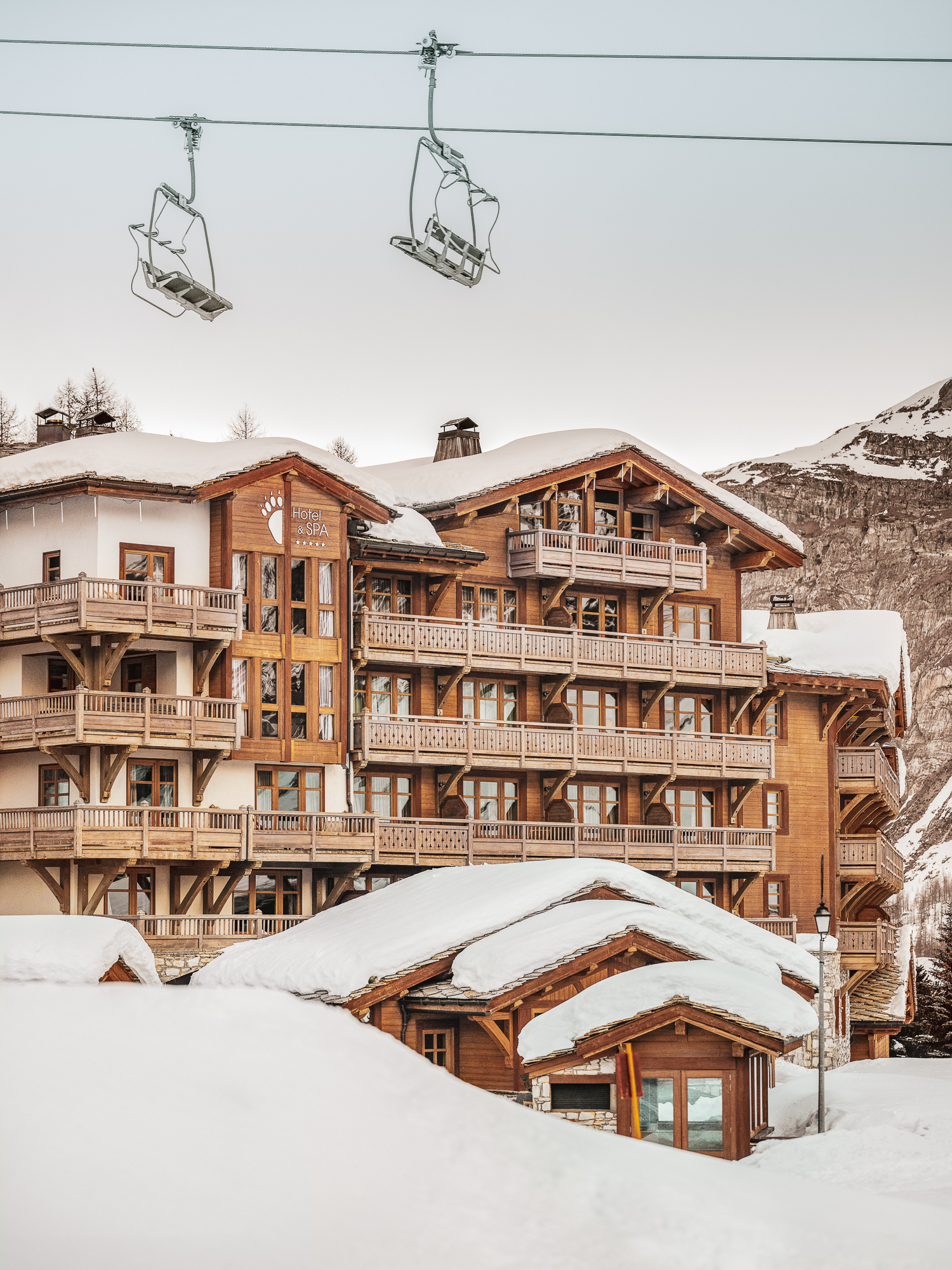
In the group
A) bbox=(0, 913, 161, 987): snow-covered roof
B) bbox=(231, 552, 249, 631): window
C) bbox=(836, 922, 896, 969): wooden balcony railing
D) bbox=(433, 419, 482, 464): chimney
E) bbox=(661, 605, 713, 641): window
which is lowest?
bbox=(836, 922, 896, 969): wooden balcony railing

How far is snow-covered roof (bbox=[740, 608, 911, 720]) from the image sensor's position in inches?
2007

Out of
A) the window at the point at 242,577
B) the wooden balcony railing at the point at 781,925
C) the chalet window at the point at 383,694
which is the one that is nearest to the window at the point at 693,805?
the wooden balcony railing at the point at 781,925

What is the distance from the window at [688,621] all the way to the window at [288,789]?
12707 millimetres

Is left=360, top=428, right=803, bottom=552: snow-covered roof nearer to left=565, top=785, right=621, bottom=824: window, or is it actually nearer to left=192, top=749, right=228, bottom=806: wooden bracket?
left=565, top=785, right=621, bottom=824: window

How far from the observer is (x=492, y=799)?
4672 centimetres

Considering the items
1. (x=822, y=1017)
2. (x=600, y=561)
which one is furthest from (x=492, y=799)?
(x=822, y=1017)

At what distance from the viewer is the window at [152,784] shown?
3978 cm

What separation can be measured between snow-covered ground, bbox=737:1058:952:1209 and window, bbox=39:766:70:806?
55.1 feet

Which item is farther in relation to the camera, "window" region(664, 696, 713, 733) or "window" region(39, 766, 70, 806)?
"window" region(664, 696, 713, 733)

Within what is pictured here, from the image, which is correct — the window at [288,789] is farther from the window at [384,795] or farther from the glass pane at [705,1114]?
the glass pane at [705,1114]

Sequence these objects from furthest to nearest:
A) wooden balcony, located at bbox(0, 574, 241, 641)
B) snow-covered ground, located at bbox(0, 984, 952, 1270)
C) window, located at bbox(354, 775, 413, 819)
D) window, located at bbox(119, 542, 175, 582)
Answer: window, located at bbox(354, 775, 413, 819) < window, located at bbox(119, 542, 175, 582) < wooden balcony, located at bbox(0, 574, 241, 641) < snow-covered ground, located at bbox(0, 984, 952, 1270)

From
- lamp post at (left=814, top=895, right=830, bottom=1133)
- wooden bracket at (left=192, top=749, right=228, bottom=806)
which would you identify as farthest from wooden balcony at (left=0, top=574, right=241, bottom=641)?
lamp post at (left=814, top=895, right=830, bottom=1133)

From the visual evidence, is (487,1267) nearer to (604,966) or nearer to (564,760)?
(604,966)

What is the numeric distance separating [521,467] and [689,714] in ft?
28.3
